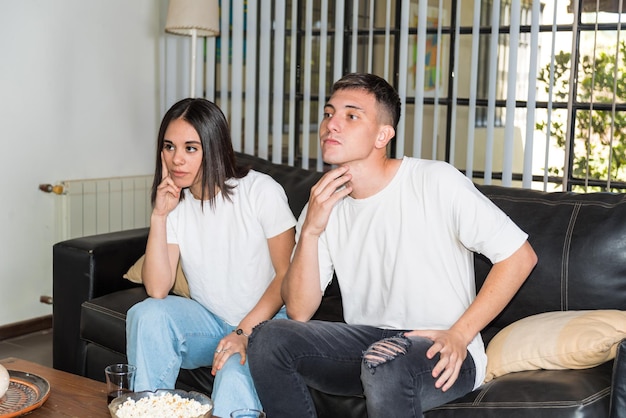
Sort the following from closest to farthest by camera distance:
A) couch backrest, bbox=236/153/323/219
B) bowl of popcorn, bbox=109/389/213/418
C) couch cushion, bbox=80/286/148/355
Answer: bowl of popcorn, bbox=109/389/213/418 → couch cushion, bbox=80/286/148/355 → couch backrest, bbox=236/153/323/219

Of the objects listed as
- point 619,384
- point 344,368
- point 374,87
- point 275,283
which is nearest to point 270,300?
point 275,283

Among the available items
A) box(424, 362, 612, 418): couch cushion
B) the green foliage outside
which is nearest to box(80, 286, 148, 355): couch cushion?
box(424, 362, 612, 418): couch cushion

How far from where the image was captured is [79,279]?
2900 mm

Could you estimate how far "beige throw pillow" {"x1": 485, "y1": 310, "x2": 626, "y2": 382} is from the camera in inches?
78.9

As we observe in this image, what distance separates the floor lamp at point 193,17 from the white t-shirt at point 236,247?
168cm

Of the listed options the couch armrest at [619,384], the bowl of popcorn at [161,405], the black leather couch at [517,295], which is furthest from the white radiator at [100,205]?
the couch armrest at [619,384]

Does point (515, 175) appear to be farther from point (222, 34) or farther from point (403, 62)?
point (222, 34)

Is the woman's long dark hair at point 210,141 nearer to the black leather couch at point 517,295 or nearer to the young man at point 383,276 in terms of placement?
the young man at point 383,276

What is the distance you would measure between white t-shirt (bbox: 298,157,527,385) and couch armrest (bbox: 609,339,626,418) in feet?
1.06

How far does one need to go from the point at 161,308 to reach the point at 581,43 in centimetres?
221

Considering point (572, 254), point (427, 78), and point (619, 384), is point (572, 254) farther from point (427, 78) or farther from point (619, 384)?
point (427, 78)

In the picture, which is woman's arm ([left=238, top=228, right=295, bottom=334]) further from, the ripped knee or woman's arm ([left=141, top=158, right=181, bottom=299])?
the ripped knee

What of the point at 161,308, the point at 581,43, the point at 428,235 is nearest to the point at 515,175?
the point at 581,43

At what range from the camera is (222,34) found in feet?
14.4
